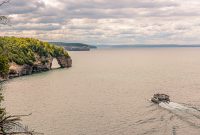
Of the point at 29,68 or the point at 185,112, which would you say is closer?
the point at 185,112

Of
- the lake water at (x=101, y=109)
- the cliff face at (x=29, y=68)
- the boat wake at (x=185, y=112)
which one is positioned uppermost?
the cliff face at (x=29, y=68)

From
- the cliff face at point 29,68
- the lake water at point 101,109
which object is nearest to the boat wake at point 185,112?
the lake water at point 101,109

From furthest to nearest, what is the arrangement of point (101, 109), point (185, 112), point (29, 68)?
point (29, 68), point (101, 109), point (185, 112)

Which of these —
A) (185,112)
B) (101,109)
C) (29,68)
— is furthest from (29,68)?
(185,112)

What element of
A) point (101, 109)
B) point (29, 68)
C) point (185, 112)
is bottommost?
point (101, 109)

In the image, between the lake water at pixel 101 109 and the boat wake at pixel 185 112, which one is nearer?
the lake water at pixel 101 109

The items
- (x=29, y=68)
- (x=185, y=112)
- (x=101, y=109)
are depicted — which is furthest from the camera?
(x=29, y=68)

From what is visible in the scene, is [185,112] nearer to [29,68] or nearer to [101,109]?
[101,109]

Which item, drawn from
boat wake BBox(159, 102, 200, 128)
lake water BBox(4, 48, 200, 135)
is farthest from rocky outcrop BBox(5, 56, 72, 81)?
boat wake BBox(159, 102, 200, 128)

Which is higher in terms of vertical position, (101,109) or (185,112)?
(185,112)

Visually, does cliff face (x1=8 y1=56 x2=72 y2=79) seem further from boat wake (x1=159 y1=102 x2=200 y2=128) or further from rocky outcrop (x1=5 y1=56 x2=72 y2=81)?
boat wake (x1=159 y1=102 x2=200 y2=128)

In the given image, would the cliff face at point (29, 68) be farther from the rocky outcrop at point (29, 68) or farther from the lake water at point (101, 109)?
the lake water at point (101, 109)

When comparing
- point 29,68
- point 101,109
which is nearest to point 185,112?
point 101,109

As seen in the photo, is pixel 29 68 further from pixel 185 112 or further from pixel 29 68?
pixel 185 112
